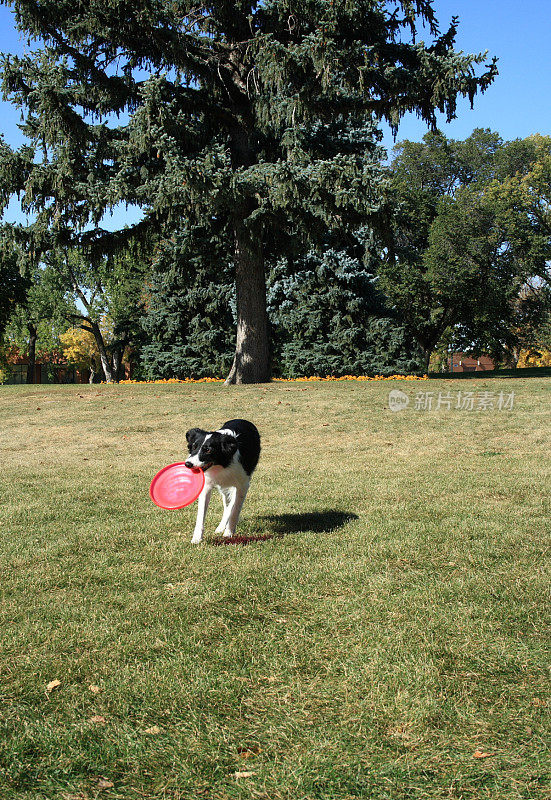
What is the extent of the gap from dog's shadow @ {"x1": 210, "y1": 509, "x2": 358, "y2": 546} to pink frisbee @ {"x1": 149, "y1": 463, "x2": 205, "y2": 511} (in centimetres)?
53

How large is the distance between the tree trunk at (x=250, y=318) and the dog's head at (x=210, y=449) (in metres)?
13.8

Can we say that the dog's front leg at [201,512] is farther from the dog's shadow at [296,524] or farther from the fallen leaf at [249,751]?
the fallen leaf at [249,751]

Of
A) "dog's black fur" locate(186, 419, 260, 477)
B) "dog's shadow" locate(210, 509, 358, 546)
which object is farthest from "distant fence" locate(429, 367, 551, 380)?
"dog's black fur" locate(186, 419, 260, 477)

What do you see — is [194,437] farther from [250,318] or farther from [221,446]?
[250,318]

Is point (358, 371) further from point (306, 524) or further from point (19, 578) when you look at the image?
point (19, 578)

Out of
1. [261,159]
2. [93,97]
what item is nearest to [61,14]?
[93,97]

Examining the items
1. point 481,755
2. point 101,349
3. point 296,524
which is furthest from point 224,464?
point 101,349

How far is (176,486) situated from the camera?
595 centimetres

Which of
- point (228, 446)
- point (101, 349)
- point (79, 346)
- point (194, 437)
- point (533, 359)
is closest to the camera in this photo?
point (228, 446)

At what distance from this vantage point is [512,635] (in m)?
3.89

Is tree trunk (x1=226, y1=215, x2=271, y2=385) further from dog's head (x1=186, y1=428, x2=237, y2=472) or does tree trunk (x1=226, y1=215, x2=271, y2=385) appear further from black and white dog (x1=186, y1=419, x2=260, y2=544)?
dog's head (x1=186, y1=428, x2=237, y2=472)

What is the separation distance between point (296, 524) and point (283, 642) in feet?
9.21

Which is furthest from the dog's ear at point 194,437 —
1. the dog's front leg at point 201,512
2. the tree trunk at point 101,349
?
the tree trunk at point 101,349

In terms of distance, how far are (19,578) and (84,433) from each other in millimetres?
9096
